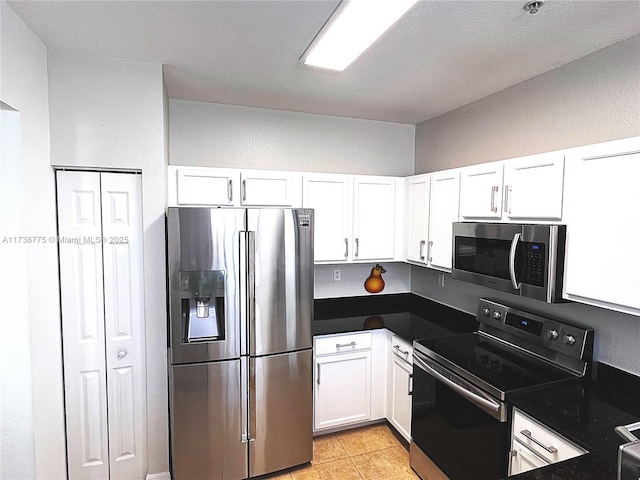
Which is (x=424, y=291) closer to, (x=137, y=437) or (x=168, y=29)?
(x=137, y=437)

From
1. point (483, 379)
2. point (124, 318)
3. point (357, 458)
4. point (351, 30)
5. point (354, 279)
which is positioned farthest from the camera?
point (354, 279)

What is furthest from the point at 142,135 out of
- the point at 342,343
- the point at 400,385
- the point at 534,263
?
the point at 400,385

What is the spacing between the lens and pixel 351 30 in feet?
5.64

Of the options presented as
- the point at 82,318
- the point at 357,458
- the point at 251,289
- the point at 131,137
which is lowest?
the point at 357,458

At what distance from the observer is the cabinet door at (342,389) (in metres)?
2.69

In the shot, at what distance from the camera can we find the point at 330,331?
2693 millimetres

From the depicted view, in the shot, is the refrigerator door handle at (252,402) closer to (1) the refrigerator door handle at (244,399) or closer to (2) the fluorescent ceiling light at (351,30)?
(1) the refrigerator door handle at (244,399)

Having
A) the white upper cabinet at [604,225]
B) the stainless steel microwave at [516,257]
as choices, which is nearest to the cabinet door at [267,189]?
the stainless steel microwave at [516,257]

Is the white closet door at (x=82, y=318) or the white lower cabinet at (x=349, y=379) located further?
the white lower cabinet at (x=349, y=379)

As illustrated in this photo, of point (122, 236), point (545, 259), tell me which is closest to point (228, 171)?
point (122, 236)

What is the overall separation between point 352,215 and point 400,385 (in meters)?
1.35

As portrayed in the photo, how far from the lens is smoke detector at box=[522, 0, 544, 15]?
1489 mm

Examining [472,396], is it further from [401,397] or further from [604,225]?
[604,225]

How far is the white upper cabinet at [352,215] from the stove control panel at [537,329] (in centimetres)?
94
